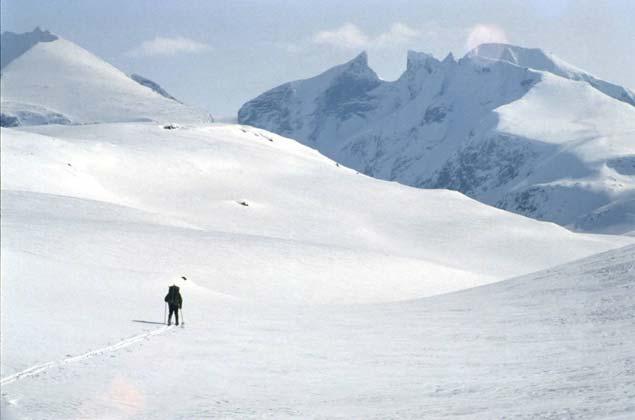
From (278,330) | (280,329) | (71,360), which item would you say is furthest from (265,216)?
(71,360)

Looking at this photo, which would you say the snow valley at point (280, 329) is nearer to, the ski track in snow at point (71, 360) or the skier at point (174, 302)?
the ski track in snow at point (71, 360)

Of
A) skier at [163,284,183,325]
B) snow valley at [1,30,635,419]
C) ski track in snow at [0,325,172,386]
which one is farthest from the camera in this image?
skier at [163,284,183,325]

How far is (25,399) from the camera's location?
14.1 m

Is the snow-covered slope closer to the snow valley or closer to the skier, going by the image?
the snow valley

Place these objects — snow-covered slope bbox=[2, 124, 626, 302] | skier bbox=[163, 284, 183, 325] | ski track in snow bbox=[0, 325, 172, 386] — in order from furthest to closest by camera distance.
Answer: snow-covered slope bbox=[2, 124, 626, 302], skier bbox=[163, 284, 183, 325], ski track in snow bbox=[0, 325, 172, 386]

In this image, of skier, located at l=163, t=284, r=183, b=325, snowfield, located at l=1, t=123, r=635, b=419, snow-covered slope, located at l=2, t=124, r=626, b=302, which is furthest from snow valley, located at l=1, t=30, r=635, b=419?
skier, located at l=163, t=284, r=183, b=325

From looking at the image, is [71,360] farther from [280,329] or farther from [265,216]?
[265,216]

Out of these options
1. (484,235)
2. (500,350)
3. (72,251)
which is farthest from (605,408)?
(484,235)

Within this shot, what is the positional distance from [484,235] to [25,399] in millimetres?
86390

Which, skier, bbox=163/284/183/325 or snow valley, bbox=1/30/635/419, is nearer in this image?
snow valley, bbox=1/30/635/419

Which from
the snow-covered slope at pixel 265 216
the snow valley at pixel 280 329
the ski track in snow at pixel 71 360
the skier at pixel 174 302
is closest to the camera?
the snow valley at pixel 280 329

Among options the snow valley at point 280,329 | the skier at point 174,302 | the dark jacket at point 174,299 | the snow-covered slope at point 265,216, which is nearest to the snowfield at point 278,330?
the snow valley at point 280,329

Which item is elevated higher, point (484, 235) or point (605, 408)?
point (484, 235)

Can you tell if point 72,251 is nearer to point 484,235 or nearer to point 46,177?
point 46,177
